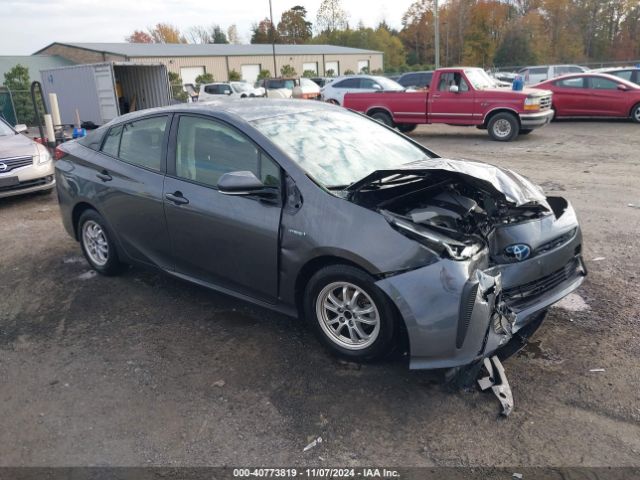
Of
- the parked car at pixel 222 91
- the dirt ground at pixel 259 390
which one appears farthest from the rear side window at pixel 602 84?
the parked car at pixel 222 91

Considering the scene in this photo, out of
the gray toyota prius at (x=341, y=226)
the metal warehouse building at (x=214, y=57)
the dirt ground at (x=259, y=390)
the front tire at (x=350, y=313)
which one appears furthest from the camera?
the metal warehouse building at (x=214, y=57)

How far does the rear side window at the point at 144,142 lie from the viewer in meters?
4.38

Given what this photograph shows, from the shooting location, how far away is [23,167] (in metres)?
8.24

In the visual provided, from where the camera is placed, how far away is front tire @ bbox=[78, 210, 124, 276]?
4.96 m

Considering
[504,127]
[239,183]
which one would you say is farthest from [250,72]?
[239,183]

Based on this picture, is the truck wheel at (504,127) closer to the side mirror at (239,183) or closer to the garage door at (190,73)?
the side mirror at (239,183)

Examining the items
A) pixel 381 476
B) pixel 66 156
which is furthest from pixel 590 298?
pixel 66 156

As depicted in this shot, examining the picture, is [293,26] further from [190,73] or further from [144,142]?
[144,142]

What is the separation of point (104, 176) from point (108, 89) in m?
13.7

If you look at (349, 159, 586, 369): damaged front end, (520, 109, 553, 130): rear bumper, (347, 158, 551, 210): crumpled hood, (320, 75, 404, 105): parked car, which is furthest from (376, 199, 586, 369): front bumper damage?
(320, 75, 404, 105): parked car

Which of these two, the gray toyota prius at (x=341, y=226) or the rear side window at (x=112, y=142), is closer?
the gray toyota prius at (x=341, y=226)

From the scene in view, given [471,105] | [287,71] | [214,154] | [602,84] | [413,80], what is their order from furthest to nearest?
1. [287,71]
2. [413,80]
3. [602,84]
4. [471,105]
5. [214,154]

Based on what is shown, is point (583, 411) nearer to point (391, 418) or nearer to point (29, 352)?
point (391, 418)

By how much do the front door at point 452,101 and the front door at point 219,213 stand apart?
11.1m
